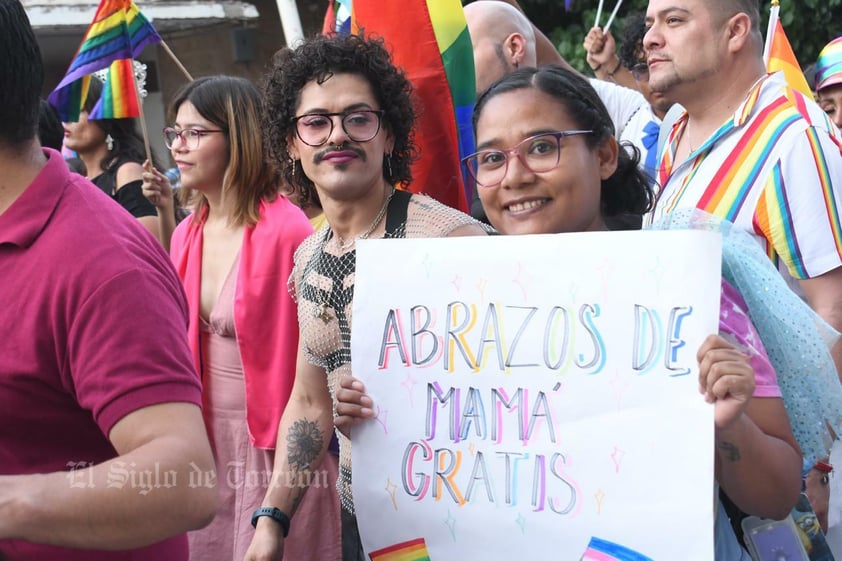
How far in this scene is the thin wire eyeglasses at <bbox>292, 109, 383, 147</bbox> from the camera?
2.67m

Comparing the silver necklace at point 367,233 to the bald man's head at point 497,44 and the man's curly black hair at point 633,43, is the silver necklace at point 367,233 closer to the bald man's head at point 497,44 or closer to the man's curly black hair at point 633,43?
the bald man's head at point 497,44

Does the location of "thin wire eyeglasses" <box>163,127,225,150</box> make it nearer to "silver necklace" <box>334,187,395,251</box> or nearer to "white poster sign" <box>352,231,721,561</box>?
"silver necklace" <box>334,187,395,251</box>

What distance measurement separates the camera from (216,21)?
1044cm

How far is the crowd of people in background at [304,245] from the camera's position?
1.64 m

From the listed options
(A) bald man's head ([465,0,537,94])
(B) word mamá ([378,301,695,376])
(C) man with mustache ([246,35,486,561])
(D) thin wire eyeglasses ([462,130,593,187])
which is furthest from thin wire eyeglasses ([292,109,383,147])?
(A) bald man's head ([465,0,537,94])

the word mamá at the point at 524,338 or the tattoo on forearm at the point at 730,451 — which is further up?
the word mamá at the point at 524,338

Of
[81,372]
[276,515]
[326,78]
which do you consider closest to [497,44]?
[326,78]

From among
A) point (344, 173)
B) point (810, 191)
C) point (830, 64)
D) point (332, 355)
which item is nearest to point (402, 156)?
point (344, 173)

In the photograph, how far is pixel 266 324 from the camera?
3578 mm

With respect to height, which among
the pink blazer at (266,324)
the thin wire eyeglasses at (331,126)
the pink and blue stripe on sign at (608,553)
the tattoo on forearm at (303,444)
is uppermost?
the thin wire eyeglasses at (331,126)

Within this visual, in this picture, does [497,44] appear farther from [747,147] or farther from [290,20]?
[290,20]

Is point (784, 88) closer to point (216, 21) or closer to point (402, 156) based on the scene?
point (402, 156)

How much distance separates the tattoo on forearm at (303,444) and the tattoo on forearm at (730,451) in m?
1.20

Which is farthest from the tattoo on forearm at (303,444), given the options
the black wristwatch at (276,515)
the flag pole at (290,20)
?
the flag pole at (290,20)
